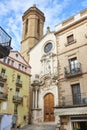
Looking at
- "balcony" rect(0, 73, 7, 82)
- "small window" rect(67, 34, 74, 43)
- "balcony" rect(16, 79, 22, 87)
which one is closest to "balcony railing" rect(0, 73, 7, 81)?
"balcony" rect(0, 73, 7, 82)

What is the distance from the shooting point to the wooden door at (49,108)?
66.7 ft

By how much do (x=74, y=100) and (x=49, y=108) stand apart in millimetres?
5936

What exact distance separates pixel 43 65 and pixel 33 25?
12.0 meters

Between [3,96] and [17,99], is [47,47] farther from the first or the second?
[3,96]

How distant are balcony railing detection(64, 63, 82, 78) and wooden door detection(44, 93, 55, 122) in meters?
5.33

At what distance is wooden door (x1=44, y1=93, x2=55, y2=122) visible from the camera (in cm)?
2034

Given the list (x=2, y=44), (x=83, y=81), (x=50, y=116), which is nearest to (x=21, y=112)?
(x=50, y=116)

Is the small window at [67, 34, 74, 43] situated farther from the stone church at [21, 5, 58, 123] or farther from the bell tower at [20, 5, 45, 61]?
the bell tower at [20, 5, 45, 61]

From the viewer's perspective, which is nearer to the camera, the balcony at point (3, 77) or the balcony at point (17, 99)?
the balcony at point (3, 77)

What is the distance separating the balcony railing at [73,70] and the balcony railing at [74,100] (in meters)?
2.09

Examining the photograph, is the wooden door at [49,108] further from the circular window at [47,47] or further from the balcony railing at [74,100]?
the circular window at [47,47]

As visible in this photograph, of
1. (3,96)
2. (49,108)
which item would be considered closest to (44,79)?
(49,108)

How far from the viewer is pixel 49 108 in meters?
20.9

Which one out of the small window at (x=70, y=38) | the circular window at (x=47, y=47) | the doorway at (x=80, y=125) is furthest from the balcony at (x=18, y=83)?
the doorway at (x=80, y=125)
